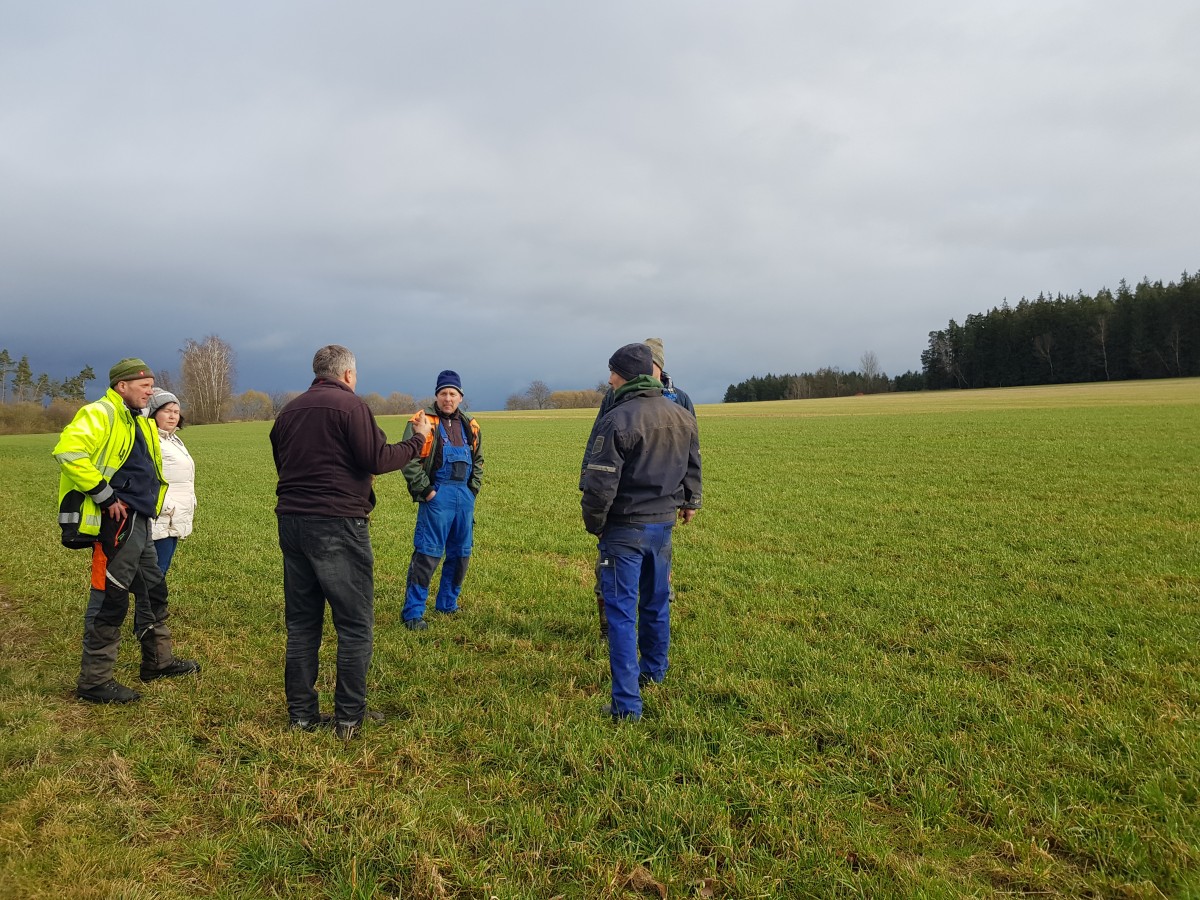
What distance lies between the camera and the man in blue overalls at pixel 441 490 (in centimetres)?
691

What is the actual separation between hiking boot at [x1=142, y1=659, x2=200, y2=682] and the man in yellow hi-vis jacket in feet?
0.57

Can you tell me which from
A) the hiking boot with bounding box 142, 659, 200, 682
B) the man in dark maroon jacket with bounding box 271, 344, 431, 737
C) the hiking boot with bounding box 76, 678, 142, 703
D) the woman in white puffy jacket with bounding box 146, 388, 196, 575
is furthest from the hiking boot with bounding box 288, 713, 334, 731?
the woman in white puffy jacket with bounding box 146, 388, 196, 575

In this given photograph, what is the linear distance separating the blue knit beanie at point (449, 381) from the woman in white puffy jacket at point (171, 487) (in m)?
2.49

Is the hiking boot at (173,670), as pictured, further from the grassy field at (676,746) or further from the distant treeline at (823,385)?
the distant treeline at (823,385)

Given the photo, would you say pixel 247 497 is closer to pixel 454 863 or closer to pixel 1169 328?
pixel 454 863

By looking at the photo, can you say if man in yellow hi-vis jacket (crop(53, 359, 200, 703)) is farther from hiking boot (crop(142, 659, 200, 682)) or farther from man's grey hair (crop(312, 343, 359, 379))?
man's grey hair (crop(312, 343, 359, 379))

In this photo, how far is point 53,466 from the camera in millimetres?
26344

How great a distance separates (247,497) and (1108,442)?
26981mm

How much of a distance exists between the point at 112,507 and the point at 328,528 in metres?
1.93

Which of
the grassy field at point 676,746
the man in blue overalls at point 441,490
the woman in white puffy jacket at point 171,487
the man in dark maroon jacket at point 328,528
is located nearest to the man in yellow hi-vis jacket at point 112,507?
the grassy field at point 676,746

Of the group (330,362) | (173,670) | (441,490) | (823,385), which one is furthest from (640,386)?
(823,385)

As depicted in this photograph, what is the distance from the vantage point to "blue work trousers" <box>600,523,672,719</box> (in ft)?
15.5

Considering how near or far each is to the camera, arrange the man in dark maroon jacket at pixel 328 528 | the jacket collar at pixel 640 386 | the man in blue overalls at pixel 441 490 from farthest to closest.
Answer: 1. the man in blue overalls at pixel 441 490
2. the jacket collar at pixel 640 386
3. the man in dark maroon jacket at pixel 328 528

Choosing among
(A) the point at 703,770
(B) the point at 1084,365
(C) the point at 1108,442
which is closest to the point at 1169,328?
(B) the point at 1084,365
